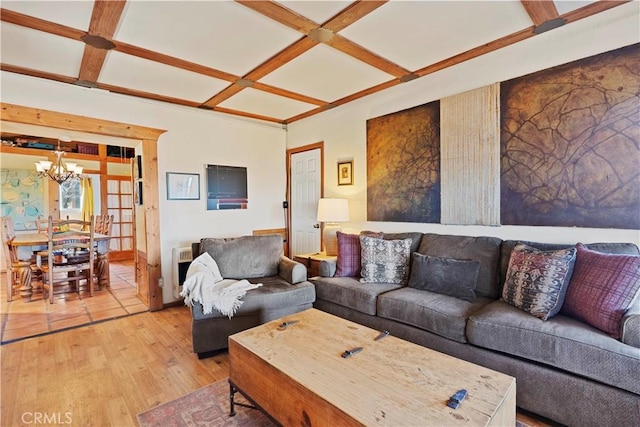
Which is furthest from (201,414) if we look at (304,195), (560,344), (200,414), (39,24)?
(304,195)

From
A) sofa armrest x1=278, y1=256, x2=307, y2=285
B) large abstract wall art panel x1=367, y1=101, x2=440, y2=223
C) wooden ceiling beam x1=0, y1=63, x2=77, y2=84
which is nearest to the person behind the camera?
wooden ceiling beam x1=0, y1=63, x2=77, y2=84

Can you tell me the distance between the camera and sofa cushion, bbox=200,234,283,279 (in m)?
3.06

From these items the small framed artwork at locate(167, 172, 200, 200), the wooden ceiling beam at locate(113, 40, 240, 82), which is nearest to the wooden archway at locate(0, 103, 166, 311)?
the small framed artwork at locate(167, 172, 200, 200)

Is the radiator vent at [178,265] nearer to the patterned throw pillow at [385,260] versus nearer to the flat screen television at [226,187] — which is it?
the flat screen television at [226,187]

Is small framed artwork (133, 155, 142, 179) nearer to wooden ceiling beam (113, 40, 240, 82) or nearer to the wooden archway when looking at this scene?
the wooden archway

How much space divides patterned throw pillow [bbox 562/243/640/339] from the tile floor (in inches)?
158

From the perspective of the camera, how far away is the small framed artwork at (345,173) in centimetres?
392

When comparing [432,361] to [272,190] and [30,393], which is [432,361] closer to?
[30,393]

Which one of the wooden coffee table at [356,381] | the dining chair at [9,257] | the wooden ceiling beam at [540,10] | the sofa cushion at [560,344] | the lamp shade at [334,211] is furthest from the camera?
the dining chair at [9,257]

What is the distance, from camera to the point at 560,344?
166 centimetres

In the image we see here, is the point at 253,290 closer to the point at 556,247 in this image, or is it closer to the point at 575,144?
the point at 556,247

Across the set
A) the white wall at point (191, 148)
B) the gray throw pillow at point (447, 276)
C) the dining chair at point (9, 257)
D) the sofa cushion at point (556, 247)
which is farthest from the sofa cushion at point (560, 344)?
the dining chair at point (9, 257)

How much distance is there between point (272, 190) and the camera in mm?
4766

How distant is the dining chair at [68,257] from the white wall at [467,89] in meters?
3.28
